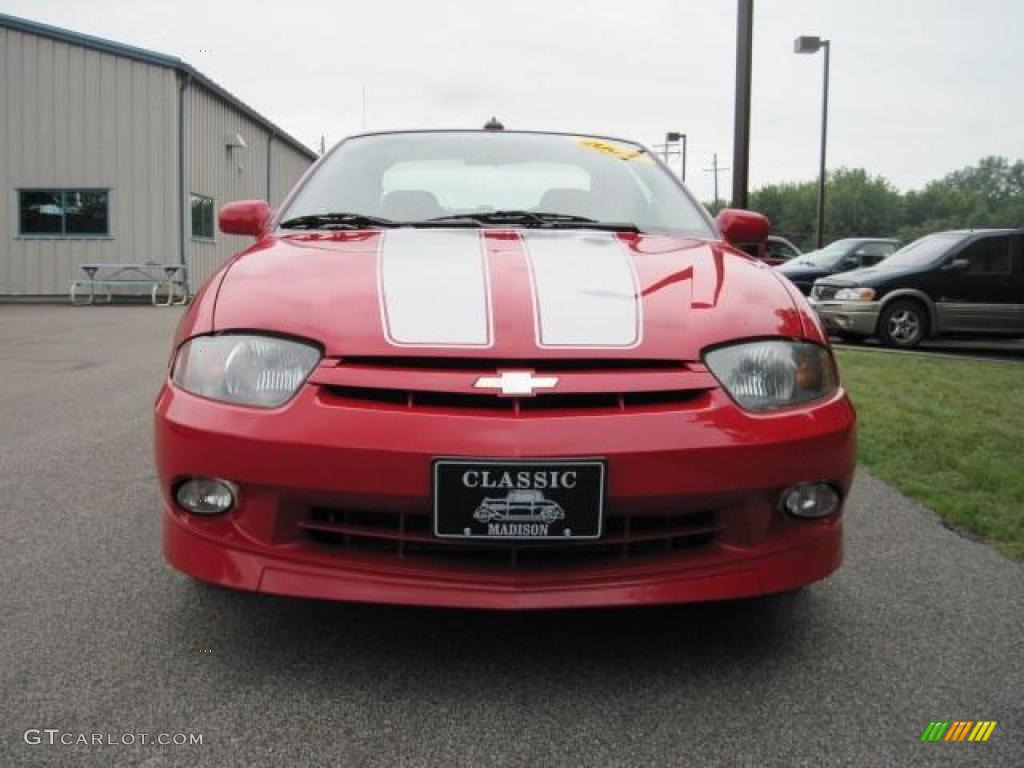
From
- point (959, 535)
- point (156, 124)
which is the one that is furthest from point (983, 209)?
point (959, 535)

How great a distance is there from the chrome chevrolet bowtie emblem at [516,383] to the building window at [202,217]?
1885 centimetres

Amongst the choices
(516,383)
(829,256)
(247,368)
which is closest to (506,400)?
(516,383)

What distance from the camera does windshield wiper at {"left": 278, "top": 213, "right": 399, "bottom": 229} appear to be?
296cm

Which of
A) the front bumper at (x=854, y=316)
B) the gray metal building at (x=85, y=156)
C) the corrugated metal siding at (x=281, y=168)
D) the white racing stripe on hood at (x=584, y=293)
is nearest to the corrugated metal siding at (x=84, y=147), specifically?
the gray metal building at (x=85, y=156)

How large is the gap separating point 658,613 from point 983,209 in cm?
11621

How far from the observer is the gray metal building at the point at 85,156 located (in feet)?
59.8

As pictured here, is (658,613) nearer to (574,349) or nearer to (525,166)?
(574,349)

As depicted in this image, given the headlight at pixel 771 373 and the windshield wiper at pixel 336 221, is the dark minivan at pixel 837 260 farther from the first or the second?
the headlight at pixel 771 373

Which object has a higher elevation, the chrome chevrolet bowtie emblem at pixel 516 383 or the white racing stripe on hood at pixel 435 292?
the white racing stripe on hood at pixel 435 292

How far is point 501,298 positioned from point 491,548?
0.59 metres

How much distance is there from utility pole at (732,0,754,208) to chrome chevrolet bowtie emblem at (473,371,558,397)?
7.39 m

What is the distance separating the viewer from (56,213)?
61.3 feet

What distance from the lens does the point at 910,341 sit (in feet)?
35.2

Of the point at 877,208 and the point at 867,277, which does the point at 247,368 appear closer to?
the point at 867,277
